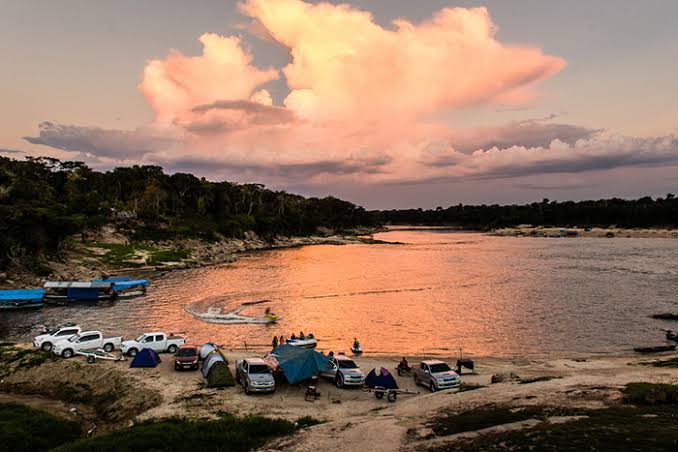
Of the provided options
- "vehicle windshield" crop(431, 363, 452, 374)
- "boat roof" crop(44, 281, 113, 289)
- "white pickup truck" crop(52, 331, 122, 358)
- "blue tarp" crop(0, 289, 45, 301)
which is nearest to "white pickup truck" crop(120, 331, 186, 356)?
"white pickup truck" crop(52, 331, 122, 358)

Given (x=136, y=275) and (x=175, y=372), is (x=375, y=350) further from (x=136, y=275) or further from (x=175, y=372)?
(x=136, y=275)

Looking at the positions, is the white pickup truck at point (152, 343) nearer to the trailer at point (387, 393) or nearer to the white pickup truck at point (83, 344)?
the white pickup truck at point (83, 344)

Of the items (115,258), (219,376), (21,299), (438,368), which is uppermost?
(115,258)

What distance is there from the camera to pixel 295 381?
26516 millimetres

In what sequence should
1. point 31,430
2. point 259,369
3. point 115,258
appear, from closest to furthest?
point 31,430, point 259,369, point 115,258

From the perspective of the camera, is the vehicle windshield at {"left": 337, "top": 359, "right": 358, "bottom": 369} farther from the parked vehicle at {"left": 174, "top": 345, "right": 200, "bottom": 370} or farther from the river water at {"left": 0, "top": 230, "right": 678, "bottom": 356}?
the river water at {"left": 0, "top": 230, "right": 678, "bottom": 356}

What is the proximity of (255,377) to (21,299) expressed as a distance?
162 ft

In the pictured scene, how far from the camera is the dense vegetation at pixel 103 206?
76.6 m

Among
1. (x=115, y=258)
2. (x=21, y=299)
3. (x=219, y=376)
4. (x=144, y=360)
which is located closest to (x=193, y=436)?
(x=219, y=376)

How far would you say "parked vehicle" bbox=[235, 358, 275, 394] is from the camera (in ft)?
83.7

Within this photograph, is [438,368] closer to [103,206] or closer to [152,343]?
[152,343]

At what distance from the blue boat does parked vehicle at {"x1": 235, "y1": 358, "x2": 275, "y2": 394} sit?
4668 cm

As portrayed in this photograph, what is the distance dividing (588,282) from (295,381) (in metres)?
71.2

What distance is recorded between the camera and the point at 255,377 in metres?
25.9
